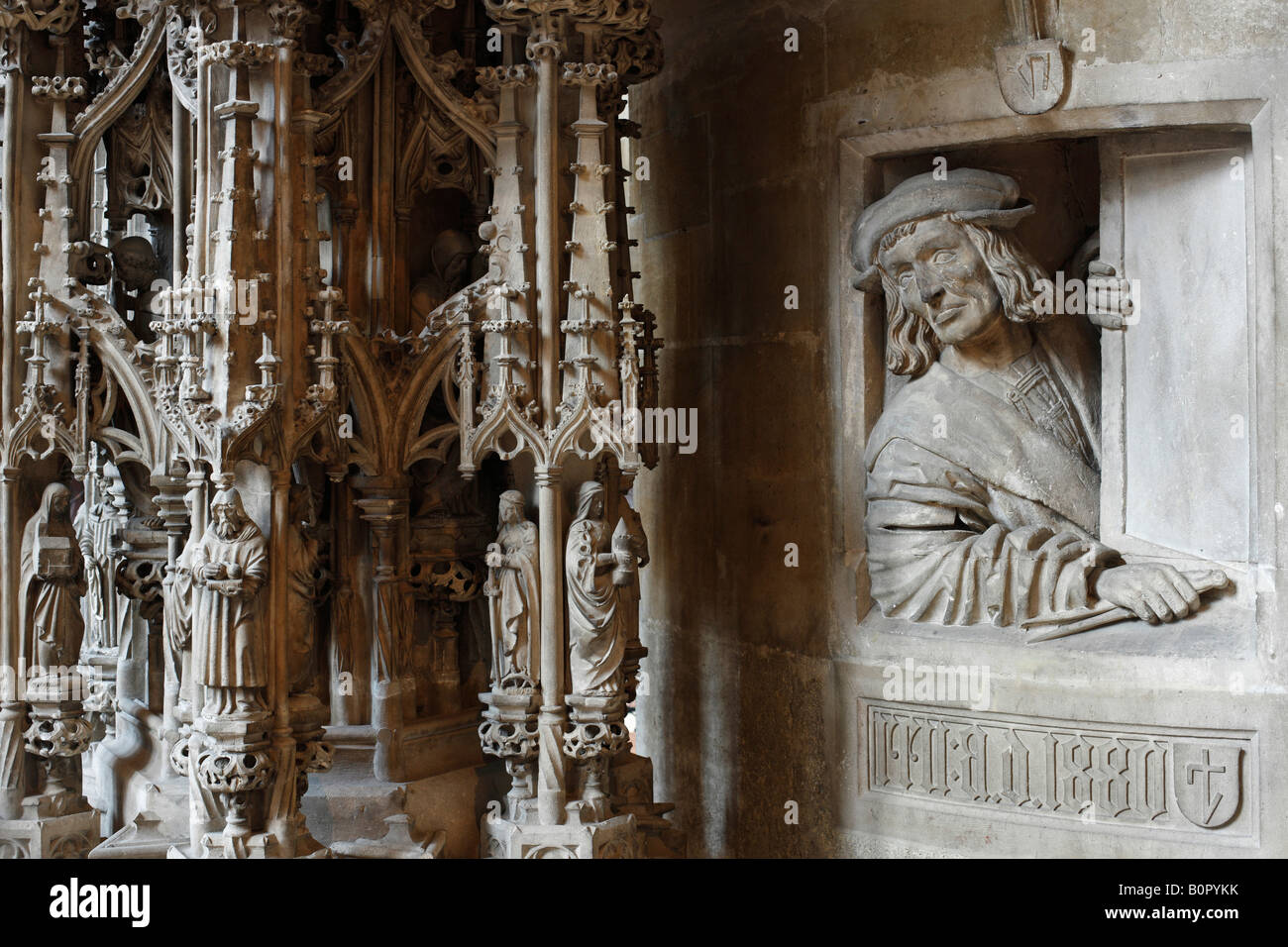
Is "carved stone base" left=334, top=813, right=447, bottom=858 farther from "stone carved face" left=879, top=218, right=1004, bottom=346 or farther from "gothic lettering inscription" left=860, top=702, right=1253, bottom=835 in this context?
"stone carved face" left=879, top=218, right=1004, bottom=346

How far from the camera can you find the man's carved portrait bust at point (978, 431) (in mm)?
5902

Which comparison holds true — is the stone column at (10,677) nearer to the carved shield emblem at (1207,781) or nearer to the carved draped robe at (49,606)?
the carved draped robe at (49,606)

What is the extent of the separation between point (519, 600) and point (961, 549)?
180 centimetres

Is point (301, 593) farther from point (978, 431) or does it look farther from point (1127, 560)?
point (1127, 560)

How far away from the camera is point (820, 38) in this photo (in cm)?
626

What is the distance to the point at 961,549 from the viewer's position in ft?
19.6

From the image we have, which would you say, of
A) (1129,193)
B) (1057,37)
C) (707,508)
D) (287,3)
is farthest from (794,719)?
(287,3)

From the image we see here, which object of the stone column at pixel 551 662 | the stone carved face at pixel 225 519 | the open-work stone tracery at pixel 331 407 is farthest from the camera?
the stone column at pixel 551 662

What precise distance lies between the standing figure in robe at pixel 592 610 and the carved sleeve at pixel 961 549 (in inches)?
47.3

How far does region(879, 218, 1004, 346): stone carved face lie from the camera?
5957mm

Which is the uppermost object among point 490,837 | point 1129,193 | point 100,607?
point 1129,193

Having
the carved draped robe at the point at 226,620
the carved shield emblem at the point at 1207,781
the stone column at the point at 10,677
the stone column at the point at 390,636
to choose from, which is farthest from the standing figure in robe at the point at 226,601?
the carved shield emblem at the point at 1207,781

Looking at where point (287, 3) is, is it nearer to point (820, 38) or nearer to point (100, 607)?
point (820, 38)
